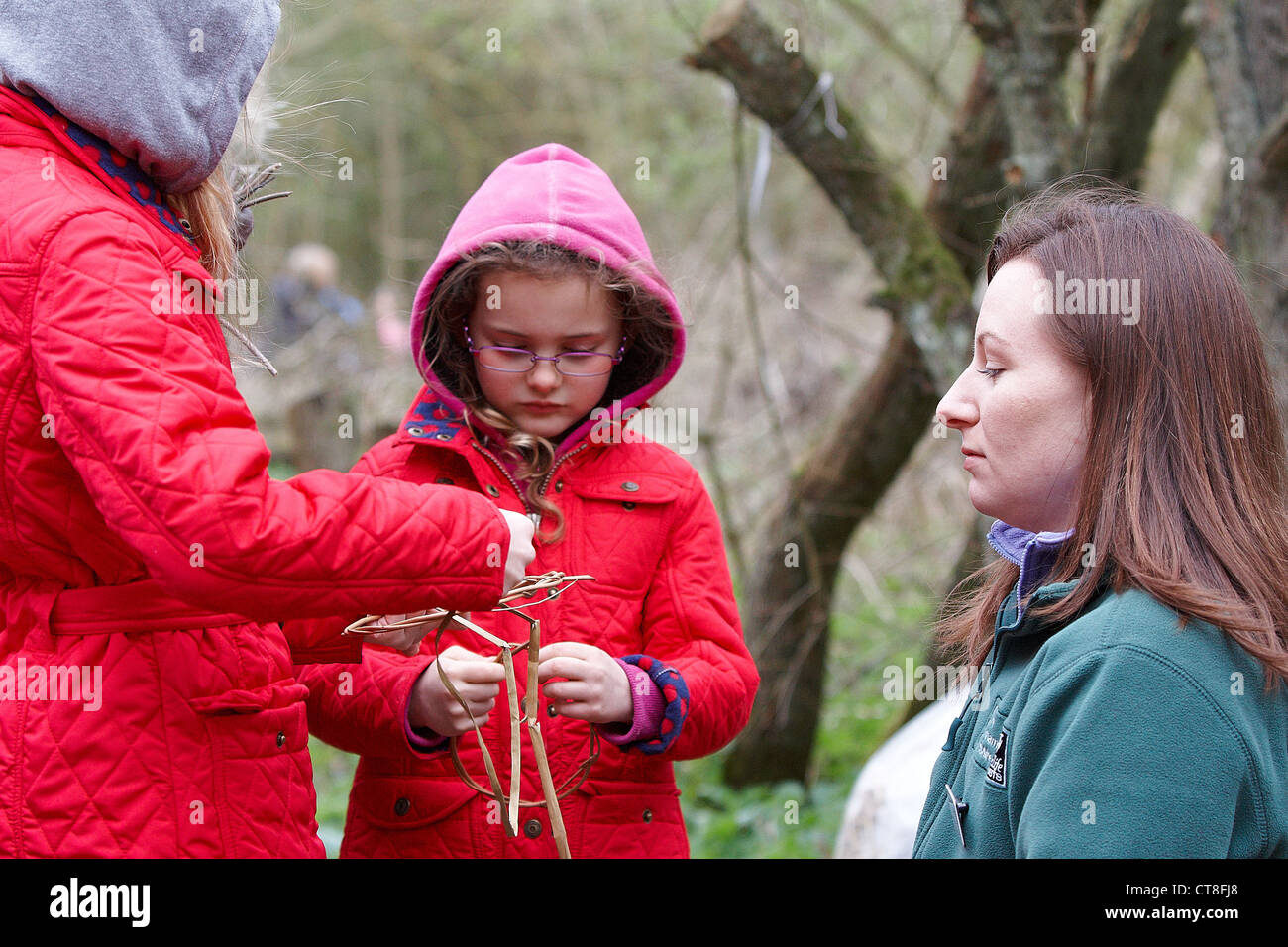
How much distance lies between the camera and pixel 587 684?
1909mm

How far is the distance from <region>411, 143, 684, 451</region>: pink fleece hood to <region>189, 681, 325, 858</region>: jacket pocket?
723 millimetres

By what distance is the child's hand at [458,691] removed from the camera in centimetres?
187

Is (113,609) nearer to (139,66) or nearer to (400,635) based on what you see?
(400,635)

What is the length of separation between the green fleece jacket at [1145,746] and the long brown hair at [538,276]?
0.97 metres

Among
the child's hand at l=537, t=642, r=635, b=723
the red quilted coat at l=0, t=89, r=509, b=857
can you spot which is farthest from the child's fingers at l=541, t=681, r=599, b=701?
the red quilted coat at l=0, t=89, r=509, b=857

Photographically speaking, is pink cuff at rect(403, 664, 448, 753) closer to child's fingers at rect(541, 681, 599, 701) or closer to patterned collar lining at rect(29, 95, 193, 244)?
child's fingers at rect(541, 681, 599, 701)

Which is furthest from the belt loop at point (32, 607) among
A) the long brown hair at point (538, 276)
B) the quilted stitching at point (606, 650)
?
the long brown hair at point (538, 276)

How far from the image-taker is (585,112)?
38.4 ft

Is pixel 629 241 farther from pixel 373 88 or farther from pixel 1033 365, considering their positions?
pixel 373 88

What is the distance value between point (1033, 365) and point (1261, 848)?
0.68m

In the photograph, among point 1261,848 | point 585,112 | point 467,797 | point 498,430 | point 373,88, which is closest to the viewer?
point 1261,848

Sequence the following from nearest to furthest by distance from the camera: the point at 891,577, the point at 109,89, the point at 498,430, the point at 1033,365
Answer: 1. the point at 109,89
2. the point at 1033,365
3. the point at 498,430
4. the point at 891,577
